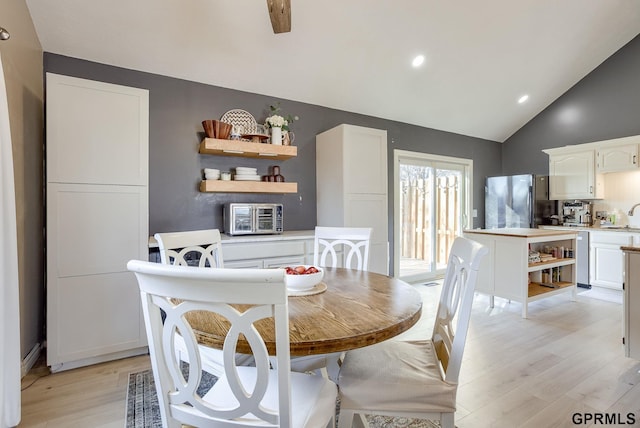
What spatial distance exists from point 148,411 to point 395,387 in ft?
4.76

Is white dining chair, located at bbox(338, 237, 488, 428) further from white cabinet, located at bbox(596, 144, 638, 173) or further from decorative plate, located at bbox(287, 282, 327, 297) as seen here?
white cabinet, located at bbox(596, 144, 638, 173)

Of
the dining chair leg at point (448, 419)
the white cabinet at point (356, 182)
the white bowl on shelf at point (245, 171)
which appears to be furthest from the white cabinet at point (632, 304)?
the white bowl on shelf at point (245, 171)

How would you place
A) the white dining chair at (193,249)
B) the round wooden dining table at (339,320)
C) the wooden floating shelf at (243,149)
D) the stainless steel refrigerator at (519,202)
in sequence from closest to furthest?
the round wooden dining table at (339,320) < the white dining chair at (193,249) < the wooden floating shelf at (243,149) < the stainless steel refrigerator at (519,202)

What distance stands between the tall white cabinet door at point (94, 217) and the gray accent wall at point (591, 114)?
18.9ft

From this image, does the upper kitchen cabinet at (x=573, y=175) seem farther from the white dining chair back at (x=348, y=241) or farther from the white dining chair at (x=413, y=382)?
the white dining chair at (x=413, y=382)

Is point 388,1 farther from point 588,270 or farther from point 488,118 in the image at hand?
point 588,270

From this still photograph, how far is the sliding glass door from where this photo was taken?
15.3ft

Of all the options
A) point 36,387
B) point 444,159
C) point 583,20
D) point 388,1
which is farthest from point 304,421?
point 583,20

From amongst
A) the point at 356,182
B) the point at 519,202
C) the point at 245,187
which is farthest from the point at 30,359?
the point at 519,202

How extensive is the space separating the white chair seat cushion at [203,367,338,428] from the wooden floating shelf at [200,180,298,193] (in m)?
2.13

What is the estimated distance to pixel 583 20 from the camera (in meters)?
3.77

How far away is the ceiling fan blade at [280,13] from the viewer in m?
1.81

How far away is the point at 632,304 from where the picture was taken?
215 cm

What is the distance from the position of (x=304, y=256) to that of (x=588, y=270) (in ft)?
12.8
